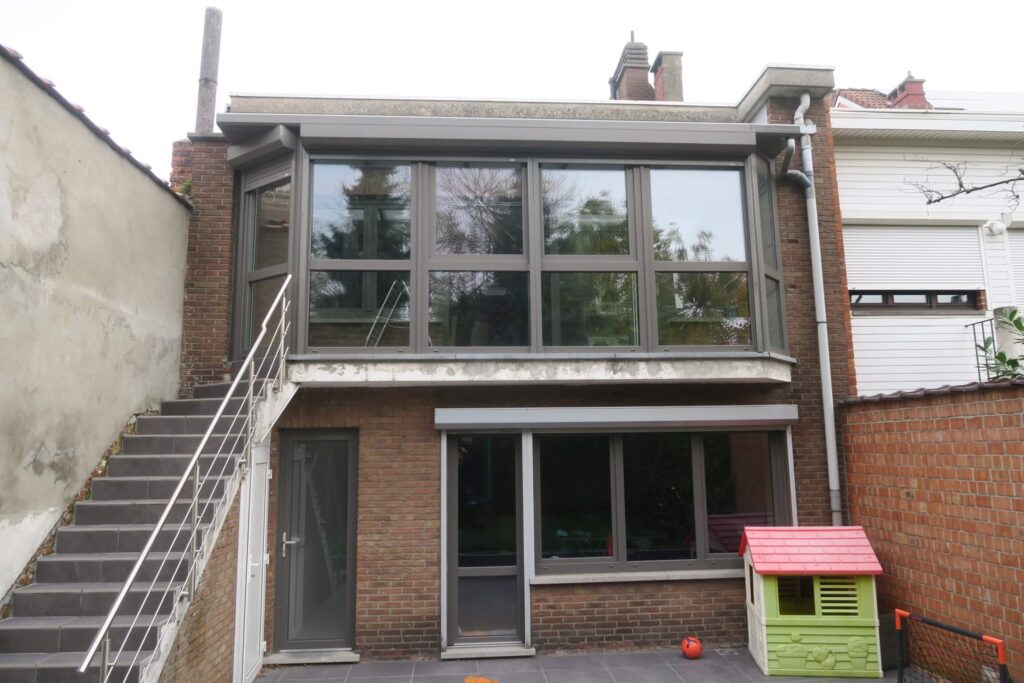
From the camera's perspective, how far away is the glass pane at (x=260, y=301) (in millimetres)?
6672

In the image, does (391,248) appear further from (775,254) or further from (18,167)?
(775,254)

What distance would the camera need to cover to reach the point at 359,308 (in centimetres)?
641

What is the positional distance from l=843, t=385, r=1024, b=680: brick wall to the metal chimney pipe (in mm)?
8876

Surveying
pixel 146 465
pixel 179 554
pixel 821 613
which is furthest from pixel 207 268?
pixel 821 613

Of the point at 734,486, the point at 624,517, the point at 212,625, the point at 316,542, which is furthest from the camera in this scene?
the point at 734,486

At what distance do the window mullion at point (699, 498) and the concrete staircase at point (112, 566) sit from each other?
4.58m

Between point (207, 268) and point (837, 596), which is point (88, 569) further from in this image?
point (837, 596)

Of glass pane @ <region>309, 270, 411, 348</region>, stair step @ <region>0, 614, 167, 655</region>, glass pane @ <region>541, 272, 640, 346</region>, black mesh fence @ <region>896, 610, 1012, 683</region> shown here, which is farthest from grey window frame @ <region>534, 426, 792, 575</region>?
stair step @ <region>0, 614, 167, 655</region>

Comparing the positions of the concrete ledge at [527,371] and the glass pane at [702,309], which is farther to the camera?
the glass pane at [702,309]

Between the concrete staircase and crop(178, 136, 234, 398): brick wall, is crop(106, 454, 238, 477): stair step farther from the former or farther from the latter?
crop(178, 136, 234, 398): brick wall

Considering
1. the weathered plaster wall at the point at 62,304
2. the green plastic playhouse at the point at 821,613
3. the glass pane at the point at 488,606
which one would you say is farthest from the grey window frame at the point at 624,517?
the weathered plaster wall at the point at 62,304

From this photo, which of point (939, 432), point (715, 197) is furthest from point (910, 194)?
point (939, 432)

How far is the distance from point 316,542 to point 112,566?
220cm

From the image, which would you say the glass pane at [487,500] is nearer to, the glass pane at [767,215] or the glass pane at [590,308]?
the glass pane at [590,308]
